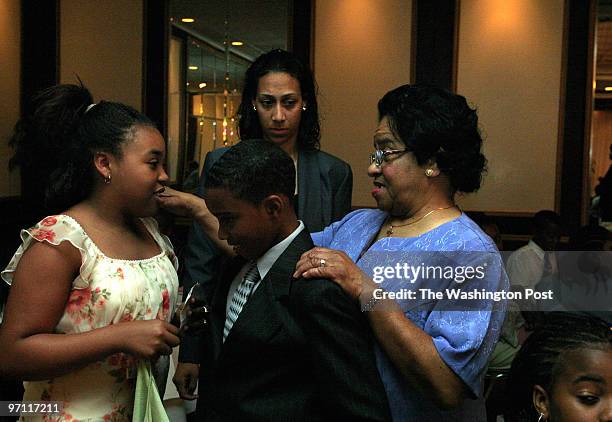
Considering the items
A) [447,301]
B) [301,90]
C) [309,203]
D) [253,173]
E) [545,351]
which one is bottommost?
[545,351]

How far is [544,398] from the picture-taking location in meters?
1.35

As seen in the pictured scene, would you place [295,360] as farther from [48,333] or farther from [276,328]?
[48,333]

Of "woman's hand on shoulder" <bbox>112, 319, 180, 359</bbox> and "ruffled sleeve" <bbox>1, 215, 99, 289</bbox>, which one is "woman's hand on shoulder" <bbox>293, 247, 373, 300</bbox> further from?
"ruffled sleeve" <bbox>1, 215, 99, 289</bbox>

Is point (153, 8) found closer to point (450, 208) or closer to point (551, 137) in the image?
point (551, 137)

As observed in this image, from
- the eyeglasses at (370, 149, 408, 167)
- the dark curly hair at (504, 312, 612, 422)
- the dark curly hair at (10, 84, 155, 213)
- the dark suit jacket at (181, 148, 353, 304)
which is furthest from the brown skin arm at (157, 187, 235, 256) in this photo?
the dark curly hair at (504, 312, 612, 422)

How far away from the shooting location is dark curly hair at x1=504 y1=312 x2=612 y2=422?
4.42 feet

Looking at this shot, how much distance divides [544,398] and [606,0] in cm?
512

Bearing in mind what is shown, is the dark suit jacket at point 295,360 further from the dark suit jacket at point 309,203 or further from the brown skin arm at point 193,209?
the dark suit jacket at point 309,203

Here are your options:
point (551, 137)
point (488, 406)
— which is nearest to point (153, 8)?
point (551, 137)

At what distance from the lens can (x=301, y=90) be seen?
2113mm

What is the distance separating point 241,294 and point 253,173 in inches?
10.2

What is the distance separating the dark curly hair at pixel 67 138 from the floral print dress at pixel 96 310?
112 mm

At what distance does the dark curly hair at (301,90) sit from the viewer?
6.84 ft

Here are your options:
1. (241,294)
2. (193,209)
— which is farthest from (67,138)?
(241,294)
